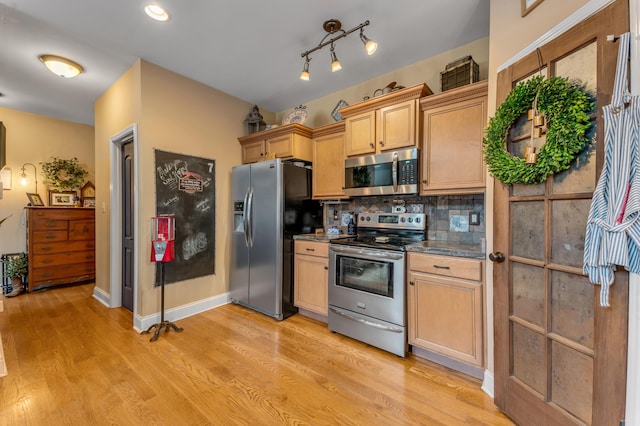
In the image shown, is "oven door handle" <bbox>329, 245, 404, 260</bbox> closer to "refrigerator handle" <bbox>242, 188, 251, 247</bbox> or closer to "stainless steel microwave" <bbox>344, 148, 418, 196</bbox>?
"stainless steel microwave" <bbox>344, 148, 418, 196</bbox>

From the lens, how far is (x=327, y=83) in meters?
3.19

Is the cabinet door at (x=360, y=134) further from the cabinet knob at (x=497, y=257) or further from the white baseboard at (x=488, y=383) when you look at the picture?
the white baseboard at (x=488, y=383)

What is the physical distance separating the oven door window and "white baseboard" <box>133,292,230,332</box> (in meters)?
1.72

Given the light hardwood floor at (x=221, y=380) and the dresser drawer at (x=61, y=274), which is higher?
the dresser drawer at (x=61, y=274)

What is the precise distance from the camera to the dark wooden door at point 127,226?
3.12 metres

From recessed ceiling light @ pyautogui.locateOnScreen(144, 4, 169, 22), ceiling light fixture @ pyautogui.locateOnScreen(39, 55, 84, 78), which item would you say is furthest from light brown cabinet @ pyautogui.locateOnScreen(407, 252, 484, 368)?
ceiling light fixture @ pyautogui.locateOnScreen(39, 55, 84, 78)

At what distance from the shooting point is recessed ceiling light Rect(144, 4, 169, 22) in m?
1.96

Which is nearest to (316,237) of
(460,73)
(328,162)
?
(328,162)

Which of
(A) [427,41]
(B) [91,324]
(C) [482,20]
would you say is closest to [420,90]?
(A) [427,41]

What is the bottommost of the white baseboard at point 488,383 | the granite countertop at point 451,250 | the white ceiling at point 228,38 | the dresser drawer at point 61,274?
the white baseboard at point 488,383

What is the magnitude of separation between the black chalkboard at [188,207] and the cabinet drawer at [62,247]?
2.64 m

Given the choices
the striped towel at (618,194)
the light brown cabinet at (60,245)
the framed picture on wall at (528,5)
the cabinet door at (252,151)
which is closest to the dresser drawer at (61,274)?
the light brown cabinet at (60,245)

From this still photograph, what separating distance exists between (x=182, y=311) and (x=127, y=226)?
4.27 feet

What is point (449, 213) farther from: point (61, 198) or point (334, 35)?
point (61, 198)
